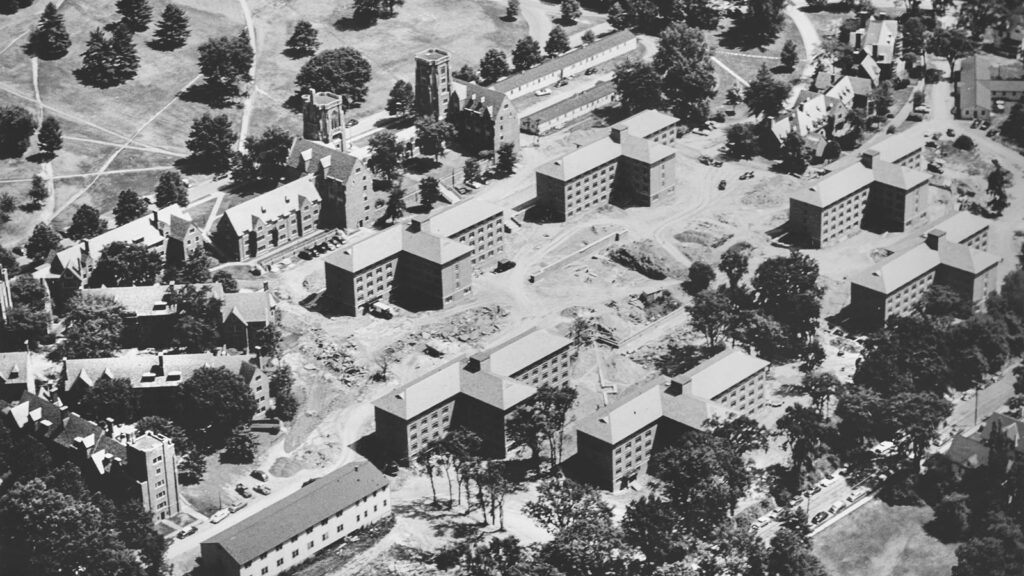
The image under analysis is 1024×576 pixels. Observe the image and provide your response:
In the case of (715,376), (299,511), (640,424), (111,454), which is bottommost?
(715,376)

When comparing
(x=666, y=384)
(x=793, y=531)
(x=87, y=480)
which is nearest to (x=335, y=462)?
(x=87, y=480)

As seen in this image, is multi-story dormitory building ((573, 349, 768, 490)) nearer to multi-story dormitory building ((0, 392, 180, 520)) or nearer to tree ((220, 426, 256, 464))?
tree ((220, 426, 256, 464))

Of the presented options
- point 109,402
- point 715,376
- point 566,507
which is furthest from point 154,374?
point 715,376

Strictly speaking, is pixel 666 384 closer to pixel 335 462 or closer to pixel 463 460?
pixel 463 460

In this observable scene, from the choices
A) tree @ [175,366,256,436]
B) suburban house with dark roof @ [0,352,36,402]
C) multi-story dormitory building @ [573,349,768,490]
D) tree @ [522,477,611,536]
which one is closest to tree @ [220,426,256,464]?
tree @ [175,366,256,436]

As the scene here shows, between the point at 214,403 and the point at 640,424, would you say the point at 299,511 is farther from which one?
the point at 640,424
